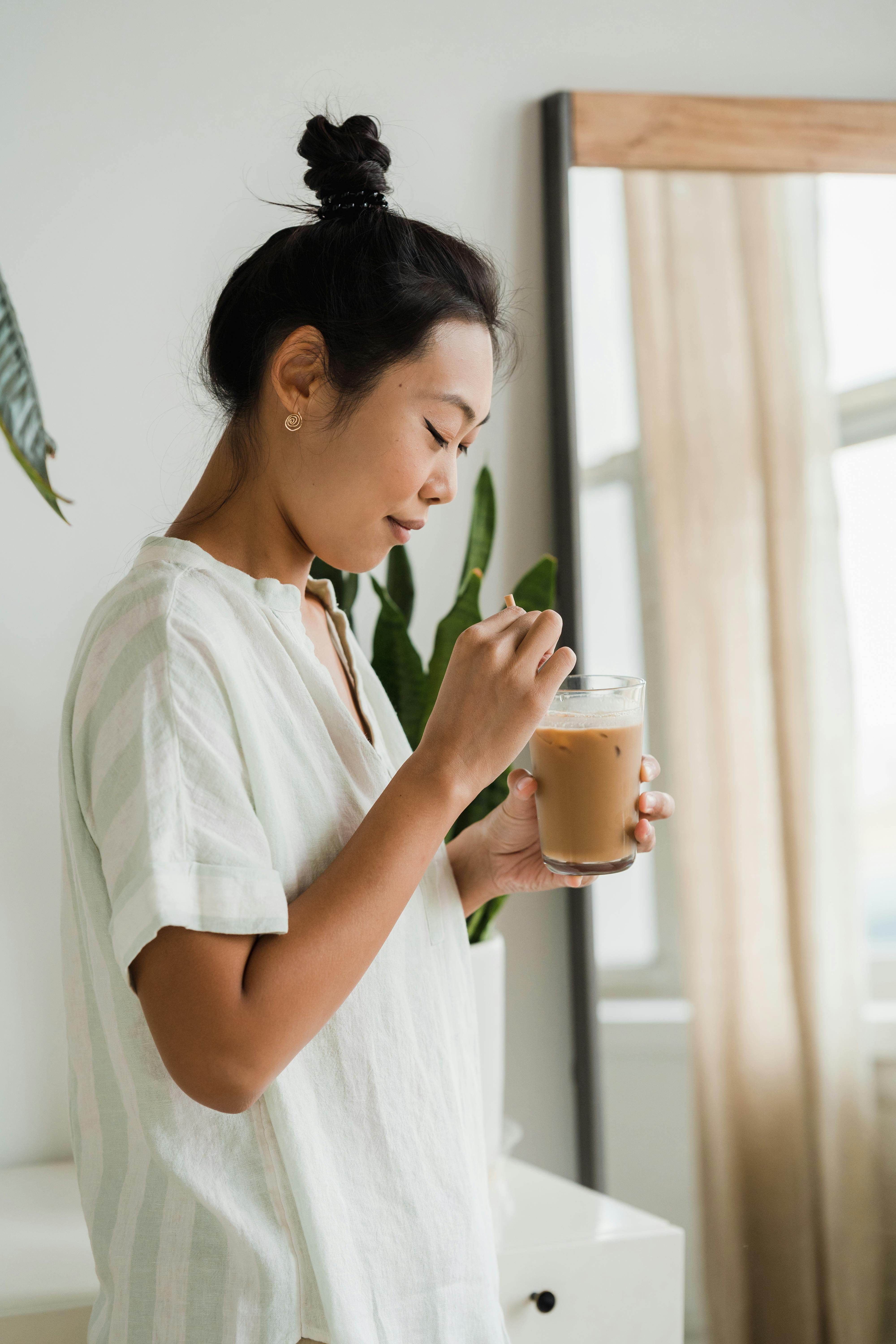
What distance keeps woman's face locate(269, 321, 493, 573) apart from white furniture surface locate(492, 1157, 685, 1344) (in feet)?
2.92

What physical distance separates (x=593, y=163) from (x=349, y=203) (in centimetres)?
96

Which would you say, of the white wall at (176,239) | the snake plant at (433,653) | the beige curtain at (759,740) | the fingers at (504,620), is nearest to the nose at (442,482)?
the fingers at (504,620)

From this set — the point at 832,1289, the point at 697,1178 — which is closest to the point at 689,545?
the point at 697,1178

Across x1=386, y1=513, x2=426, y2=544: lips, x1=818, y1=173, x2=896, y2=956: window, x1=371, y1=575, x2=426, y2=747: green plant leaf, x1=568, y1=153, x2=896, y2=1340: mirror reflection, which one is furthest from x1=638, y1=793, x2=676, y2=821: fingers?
x1=818, y1=173, x2=896, y2=956: window

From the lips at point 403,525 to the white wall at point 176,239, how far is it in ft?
2.58

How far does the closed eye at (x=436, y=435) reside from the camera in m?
0.88

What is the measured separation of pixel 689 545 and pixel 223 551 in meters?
1.07

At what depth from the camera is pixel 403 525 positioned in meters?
0.92

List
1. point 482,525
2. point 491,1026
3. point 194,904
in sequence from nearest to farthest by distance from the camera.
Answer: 1. point 194,904
2. point 491,1026
3. point 482,525

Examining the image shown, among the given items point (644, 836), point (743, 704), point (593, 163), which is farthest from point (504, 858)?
point (593, 163)

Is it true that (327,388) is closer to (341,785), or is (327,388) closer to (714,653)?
(341,785)

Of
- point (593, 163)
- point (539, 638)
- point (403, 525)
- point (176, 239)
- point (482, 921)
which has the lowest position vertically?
point (482, 921)

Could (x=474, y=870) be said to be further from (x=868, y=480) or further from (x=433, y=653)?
(x=868, y=480)

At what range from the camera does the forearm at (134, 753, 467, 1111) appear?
2.15 ft
